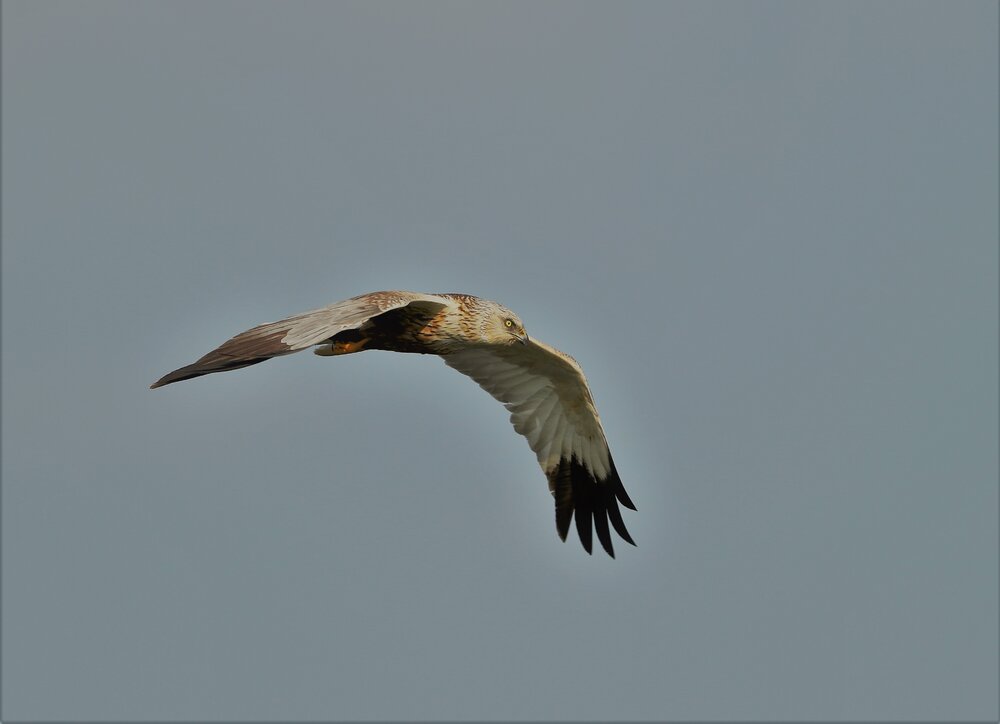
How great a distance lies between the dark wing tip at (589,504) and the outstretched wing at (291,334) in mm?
3643

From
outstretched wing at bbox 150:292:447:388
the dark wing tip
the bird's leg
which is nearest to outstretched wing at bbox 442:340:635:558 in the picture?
the dark wing tip

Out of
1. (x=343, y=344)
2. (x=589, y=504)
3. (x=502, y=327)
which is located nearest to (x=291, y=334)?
(x=343, y=344)

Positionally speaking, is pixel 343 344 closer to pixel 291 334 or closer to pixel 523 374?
pixel 291 334

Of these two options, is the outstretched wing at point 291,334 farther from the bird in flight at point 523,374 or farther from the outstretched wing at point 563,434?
the outstretched wing at point 563,434

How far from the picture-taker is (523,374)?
1493cm

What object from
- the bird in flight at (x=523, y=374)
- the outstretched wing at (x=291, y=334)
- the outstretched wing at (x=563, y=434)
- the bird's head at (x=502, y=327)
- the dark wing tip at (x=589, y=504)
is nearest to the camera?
the outstretched wing at (x=291, y=334)

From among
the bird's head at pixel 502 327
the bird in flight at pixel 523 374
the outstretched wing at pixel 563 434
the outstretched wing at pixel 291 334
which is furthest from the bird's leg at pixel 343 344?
the outstretched wing at pixel 563 434

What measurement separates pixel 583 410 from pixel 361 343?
2.98 meters

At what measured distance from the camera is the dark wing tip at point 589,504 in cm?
1509

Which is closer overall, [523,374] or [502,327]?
[502,327]

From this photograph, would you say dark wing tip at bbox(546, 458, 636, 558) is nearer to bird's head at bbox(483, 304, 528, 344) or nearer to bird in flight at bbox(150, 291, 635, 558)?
bird in flight at bbox(150, 291, 635, 558)

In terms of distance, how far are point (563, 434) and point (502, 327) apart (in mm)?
2323

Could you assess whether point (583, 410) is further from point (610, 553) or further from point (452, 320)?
point (452, 320)

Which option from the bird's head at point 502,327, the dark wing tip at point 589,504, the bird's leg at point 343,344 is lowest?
the dark wing tip at point 589,504
